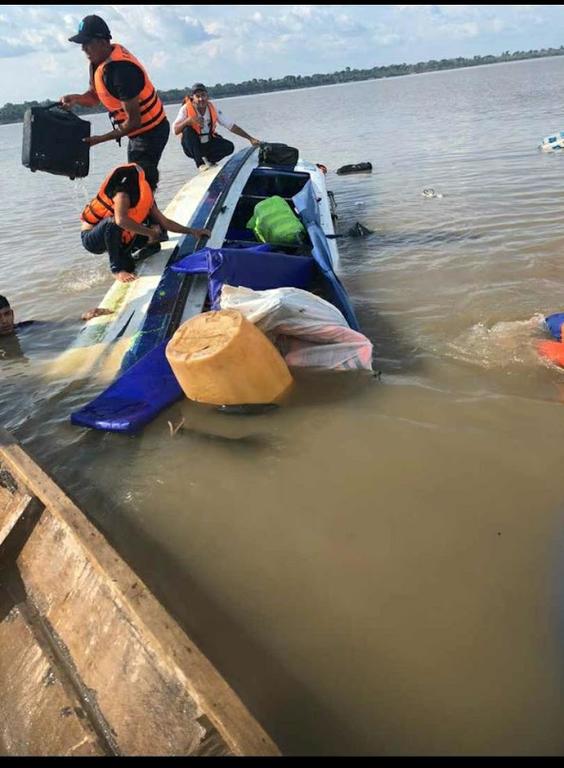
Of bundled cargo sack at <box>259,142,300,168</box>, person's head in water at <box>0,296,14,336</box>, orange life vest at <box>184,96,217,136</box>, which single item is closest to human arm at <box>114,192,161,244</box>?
person's head in water at <box>0,296,14,336</box>

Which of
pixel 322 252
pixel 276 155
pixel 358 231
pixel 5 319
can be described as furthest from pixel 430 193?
pixel 5 319

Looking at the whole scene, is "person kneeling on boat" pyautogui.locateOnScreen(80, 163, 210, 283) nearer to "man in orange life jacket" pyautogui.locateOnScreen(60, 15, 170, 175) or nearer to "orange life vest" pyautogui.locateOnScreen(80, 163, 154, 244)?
"orange life vest" pyautogui.locateOnScreen(80, 163, 154, 244)

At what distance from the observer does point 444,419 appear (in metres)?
3.02

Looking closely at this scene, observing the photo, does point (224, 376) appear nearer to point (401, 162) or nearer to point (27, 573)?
point (27, 573)

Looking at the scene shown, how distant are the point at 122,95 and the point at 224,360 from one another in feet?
10.4

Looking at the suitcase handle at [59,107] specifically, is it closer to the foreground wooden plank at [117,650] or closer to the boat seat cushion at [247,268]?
the boat seat cushion at [247,268]

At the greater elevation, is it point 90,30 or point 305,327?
point 90,30

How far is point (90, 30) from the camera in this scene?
4.49m

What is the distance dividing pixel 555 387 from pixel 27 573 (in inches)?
112

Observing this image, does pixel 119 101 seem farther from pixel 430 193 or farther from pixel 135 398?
pixel 430 193

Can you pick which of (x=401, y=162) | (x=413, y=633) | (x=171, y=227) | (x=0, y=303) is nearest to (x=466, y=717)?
(x=413, y=633)

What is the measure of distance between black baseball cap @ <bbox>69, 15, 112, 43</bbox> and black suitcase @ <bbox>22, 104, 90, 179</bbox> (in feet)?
1.95

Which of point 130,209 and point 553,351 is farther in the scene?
point 130,209

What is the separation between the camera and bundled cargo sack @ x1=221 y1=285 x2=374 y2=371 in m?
3.31
